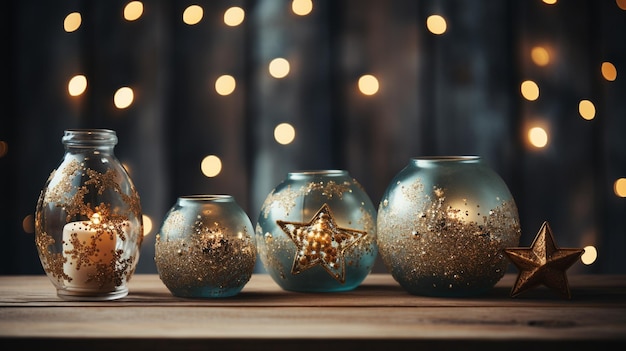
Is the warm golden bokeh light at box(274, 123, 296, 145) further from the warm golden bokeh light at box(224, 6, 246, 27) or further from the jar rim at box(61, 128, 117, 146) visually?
the jar rim at box(61, 128, 117, 146)

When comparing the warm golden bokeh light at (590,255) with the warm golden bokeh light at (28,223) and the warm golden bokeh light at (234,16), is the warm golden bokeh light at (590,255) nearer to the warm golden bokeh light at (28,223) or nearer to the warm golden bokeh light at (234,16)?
the warm golden bokeh light at (234,16)

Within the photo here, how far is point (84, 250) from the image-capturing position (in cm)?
72

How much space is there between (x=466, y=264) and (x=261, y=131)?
1.34 feet

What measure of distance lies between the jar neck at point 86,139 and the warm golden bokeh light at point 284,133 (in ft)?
0.94

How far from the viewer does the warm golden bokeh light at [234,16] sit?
100cm

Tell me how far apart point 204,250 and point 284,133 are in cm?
32

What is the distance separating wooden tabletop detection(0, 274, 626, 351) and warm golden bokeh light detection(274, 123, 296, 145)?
27 centimetres

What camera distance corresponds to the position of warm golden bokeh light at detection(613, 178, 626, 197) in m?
0.98

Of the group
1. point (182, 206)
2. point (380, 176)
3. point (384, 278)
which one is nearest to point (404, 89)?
point (380, 176)

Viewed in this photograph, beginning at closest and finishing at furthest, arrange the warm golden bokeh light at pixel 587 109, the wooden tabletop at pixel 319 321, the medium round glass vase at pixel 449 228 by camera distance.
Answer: the wooden tabletop at pixel 319 321
the medium round glass vase at pixel 449 228
the warm golden bokeh light at pixel 587 109

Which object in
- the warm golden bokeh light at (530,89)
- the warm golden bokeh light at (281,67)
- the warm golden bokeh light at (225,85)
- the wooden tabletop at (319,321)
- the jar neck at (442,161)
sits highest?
the warm golden bokeh light at (281,67)

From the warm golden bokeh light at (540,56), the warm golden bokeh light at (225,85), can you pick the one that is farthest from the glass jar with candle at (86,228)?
the warm golden bokeh light at (540,56)

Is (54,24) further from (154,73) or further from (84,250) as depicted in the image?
(84,250)

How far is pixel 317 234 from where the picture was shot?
0.76 m
